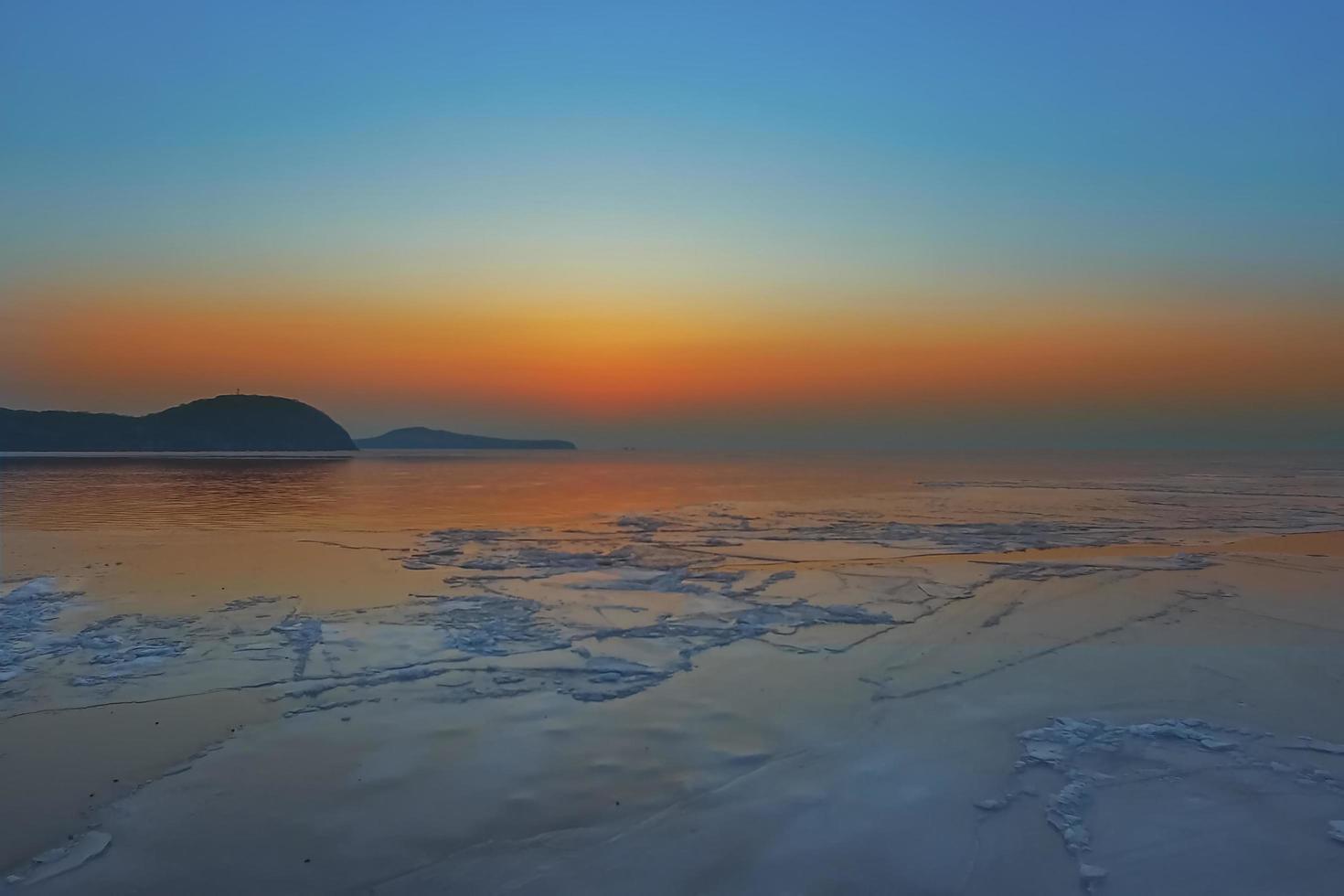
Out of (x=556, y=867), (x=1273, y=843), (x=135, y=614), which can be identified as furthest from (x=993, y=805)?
(x=135, y=614)

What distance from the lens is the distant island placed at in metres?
130

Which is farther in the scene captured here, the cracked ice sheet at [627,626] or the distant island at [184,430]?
the distant island at [184,430]

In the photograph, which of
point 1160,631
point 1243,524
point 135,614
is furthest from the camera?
point 1243,524

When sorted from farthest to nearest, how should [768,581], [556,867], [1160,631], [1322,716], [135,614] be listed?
[768,581] < [135,614] < [1160,631] < [1322,716] < [556,867]

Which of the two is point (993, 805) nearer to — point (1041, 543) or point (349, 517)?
A: point (1041, 543)

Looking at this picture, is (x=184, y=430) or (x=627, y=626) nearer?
(x=627, y=626)

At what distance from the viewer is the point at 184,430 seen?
14350 cm

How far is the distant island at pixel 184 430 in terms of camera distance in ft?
428

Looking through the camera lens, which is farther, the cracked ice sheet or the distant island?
the distant island

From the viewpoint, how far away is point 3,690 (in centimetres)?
712

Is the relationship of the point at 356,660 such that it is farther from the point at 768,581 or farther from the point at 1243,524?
the point at 1243,524

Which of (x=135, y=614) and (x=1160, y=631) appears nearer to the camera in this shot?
(x=1160, y=631)

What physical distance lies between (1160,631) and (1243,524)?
15660 millimetres

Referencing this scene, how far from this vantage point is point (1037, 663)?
8117 mm
